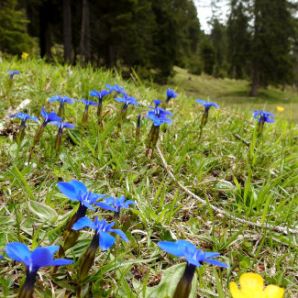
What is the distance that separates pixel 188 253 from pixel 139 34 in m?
21.2

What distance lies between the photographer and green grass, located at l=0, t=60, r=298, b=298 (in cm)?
124

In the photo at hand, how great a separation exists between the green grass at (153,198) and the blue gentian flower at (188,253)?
23 cm

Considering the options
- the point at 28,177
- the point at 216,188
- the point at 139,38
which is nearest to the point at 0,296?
the point at 28,177

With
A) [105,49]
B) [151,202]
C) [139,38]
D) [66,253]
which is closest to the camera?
[66,253]

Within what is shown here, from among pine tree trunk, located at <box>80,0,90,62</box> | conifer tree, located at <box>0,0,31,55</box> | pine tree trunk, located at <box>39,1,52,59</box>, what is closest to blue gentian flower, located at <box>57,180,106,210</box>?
conifer tree, located at <box>0,0,31,55</box>

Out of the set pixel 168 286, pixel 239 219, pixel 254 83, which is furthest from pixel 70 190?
pixel 254 83

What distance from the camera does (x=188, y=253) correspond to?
2.86 ft

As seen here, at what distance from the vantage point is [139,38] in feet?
67.4

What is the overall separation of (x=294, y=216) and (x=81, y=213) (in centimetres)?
105

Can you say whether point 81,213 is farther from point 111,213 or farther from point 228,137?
point 228,137

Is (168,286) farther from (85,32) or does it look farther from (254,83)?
(254,83)

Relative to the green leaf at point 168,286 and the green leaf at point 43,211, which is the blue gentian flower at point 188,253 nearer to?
the green leaf at point 168,286

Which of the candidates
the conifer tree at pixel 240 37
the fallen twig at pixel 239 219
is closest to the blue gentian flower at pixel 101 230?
the fallen twig at pixel 239 219

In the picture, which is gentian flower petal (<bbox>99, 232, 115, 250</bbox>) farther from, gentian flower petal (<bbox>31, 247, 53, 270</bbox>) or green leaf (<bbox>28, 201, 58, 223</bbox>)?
green leaf (<bbox>28, 201, 58, 223</bbox>)
